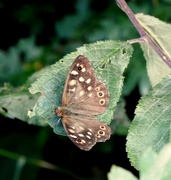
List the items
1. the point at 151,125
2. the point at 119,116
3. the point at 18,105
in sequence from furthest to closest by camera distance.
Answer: the point at 119,116
the point at 18,105
the point at 151,125

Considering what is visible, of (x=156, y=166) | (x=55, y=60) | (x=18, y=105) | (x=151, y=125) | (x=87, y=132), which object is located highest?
(x=156, y=166)

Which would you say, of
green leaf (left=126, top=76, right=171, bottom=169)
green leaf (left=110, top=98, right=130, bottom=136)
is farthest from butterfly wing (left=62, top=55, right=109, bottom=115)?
green leaf (left=110, top=98, right=130, bottom=136)

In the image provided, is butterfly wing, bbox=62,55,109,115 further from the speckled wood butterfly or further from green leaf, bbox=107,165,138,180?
green leaf, bbox=107,165,138,180

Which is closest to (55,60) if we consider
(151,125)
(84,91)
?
(84,91)

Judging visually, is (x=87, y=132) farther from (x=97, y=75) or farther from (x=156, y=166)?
(x=156, y=166)

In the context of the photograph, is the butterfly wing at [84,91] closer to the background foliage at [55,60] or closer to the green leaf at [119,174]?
the green leaf at [119,174]

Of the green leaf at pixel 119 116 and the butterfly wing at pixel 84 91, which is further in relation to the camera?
the green leaf at pixel 119 116

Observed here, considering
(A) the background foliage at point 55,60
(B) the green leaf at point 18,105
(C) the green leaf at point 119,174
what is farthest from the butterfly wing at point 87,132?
→ (A) the background foliage at point 55,60

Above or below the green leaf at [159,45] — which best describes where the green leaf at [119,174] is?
below
